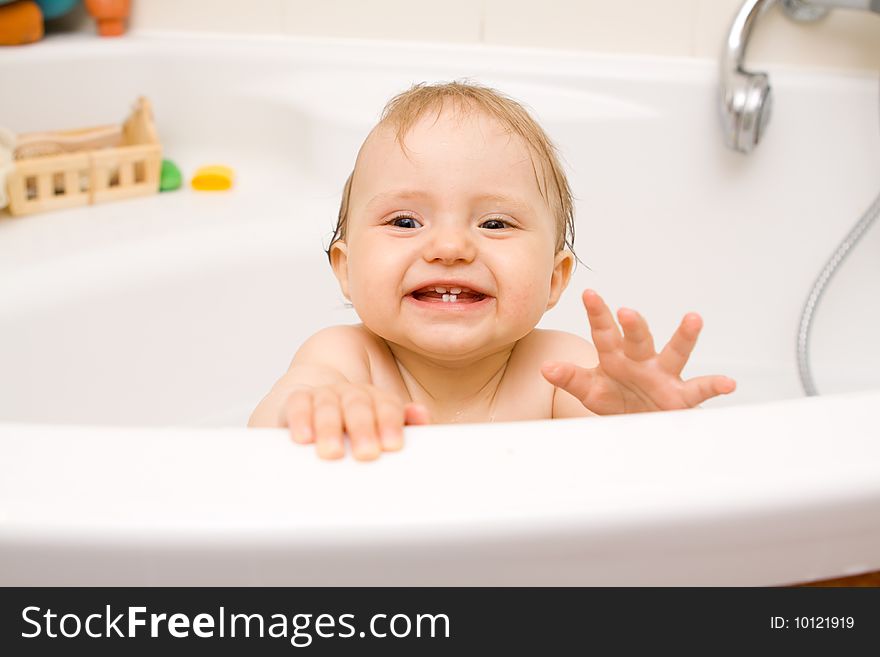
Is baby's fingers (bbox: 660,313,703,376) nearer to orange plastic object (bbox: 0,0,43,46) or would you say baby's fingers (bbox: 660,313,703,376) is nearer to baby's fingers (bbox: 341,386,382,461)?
baby's fingers (bbox: 341,386,382,461)

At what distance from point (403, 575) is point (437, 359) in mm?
470

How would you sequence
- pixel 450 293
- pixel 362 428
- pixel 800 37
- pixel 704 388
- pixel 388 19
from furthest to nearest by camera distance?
pixel 388 19, pixel 800 37, pixel 450 293, pixel 704 388, pixel 362 428

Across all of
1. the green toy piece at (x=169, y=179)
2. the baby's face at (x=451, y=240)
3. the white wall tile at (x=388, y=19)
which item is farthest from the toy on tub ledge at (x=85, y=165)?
the baby's face at (x=451, y=240)

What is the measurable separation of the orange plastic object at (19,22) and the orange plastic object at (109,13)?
9cm

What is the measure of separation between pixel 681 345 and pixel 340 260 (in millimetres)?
366

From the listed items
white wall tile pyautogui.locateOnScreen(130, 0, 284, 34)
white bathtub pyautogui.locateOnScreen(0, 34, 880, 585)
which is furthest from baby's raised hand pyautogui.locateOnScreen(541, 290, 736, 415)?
white wall tile pyautogui.locateOnScreen(130, 0, 284, 34)

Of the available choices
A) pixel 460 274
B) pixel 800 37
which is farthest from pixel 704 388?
pixel 800 37

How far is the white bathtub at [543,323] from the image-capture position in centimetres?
52

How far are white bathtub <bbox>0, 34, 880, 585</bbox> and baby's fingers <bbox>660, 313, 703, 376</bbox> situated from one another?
10 cm

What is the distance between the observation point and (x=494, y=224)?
882 mm

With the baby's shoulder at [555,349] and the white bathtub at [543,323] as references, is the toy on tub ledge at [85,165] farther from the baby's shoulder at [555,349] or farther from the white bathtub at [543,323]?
the baby's shoulder at [555,349]

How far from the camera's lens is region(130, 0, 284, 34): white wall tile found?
5.41 ft

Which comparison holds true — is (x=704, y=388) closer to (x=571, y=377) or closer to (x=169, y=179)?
(x=571, y=377)
